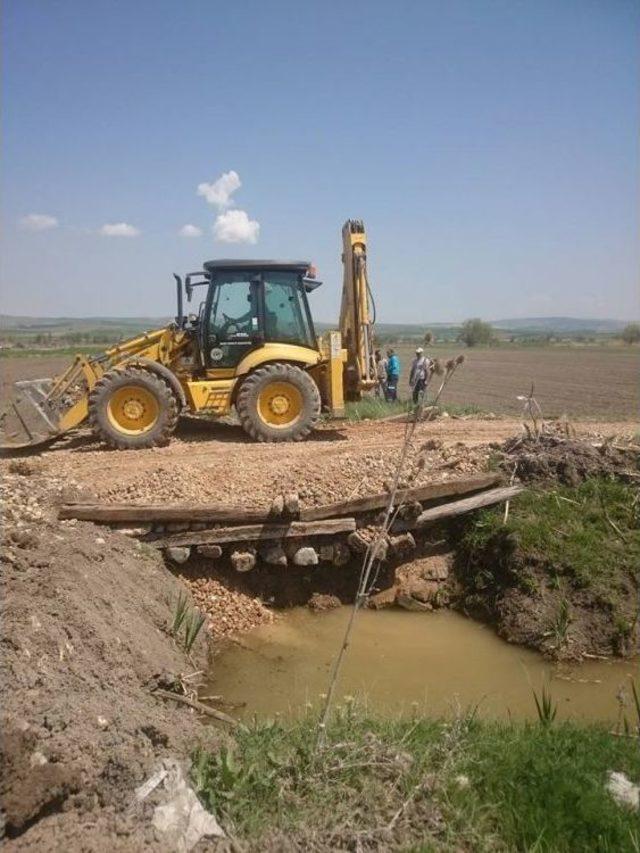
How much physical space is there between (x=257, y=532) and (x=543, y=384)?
2579cm

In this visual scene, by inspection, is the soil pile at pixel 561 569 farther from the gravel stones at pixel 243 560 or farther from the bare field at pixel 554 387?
the bare field at pixel 554 387

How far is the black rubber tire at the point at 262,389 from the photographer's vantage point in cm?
916

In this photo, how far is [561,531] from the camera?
22.8ft

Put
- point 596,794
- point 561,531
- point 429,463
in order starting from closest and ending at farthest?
1. point 596,794
2. point 561,531
3. point 429,463

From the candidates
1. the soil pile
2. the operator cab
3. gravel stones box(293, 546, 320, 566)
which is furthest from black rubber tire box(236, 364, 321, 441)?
the soil pile

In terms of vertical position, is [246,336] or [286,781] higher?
[246,336]

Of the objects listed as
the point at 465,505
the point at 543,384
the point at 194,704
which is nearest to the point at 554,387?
the point at 543,384

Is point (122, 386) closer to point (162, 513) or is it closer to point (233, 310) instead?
point (233, 310)

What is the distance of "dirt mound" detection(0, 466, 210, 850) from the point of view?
309cm

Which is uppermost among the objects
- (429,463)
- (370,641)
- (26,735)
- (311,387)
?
(311,387)

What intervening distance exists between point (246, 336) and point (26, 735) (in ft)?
22.3

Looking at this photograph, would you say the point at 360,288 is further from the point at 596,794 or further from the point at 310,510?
the point at 596,794

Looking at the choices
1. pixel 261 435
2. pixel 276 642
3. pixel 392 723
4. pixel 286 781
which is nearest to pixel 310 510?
pixel 276 642

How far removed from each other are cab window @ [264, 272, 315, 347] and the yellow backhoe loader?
0.05ft
